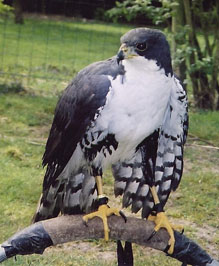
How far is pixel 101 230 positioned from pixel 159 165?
0.82m

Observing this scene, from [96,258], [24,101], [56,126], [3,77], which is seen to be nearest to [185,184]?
[96,258]

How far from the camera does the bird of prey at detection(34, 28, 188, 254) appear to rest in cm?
268

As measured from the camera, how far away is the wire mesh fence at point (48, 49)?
9219 mm

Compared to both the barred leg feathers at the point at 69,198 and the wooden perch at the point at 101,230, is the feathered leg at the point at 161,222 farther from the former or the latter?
the barred leg feathers at the point at 69,198

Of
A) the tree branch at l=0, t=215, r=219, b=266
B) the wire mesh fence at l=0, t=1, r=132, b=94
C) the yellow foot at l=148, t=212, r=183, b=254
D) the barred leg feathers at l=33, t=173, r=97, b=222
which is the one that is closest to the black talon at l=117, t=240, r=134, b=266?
the tree branch at l=0, t=215, r=219, b=266

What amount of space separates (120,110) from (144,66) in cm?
24

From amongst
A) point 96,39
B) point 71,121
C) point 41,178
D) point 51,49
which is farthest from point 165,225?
point 96,39

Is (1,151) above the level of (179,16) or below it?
below

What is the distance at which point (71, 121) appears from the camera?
2.92 meters

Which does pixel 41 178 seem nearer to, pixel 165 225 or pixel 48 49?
pixel 165 225

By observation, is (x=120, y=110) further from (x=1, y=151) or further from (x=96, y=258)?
(x=1, y=151)

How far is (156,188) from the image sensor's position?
3229 millimetres

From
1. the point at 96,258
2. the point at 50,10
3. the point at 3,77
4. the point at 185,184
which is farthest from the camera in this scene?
the point at 50,10

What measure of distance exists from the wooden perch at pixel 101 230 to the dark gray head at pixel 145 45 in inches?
29.8
